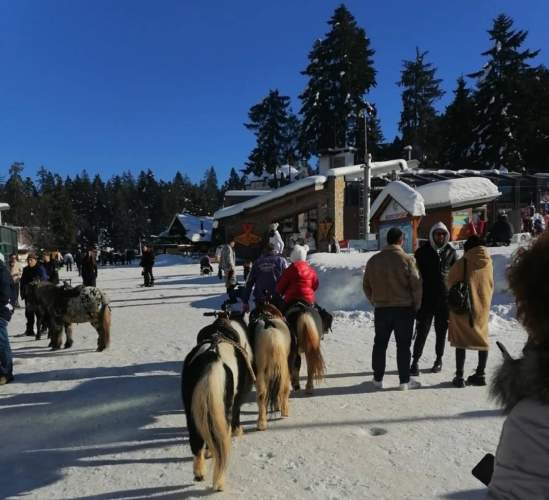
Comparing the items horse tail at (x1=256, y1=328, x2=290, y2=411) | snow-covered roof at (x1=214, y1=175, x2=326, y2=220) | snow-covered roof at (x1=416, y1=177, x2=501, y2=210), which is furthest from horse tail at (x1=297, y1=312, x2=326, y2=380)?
snow-covered roof at (x1=214, y1=175, x2=326, y2=220)

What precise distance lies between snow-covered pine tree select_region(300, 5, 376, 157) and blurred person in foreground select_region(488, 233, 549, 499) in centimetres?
4381

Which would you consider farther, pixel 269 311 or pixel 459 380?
pixel 459 380

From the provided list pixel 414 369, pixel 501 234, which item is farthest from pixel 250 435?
pixel 501 234

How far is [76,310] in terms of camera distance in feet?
24.3

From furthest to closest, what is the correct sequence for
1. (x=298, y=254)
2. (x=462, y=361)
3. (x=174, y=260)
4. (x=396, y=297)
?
(x=174, y=260), (x=298, y=254), (x=462, y=361), (x=396, y=297)

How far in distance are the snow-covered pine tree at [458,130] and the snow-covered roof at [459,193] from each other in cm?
2481

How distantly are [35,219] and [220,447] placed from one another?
6643cm

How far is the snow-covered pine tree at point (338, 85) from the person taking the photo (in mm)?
43531

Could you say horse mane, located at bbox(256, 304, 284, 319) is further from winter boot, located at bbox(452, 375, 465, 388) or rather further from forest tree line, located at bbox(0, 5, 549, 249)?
forest tree line, located at bbox(0, 5, 549, 249)

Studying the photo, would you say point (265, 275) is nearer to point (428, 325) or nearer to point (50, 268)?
point (428, 325)

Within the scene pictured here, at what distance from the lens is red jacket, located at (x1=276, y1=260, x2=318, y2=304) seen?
543 centimetres

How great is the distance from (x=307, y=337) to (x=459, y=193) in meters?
12.4

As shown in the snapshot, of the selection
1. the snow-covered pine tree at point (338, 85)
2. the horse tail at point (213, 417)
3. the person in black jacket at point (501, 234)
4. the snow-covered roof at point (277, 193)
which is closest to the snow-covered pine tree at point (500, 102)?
the snow-covered pine tree at point (338, 85)

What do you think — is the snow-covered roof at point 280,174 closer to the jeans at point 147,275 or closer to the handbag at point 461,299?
the jeans at point 147,275
